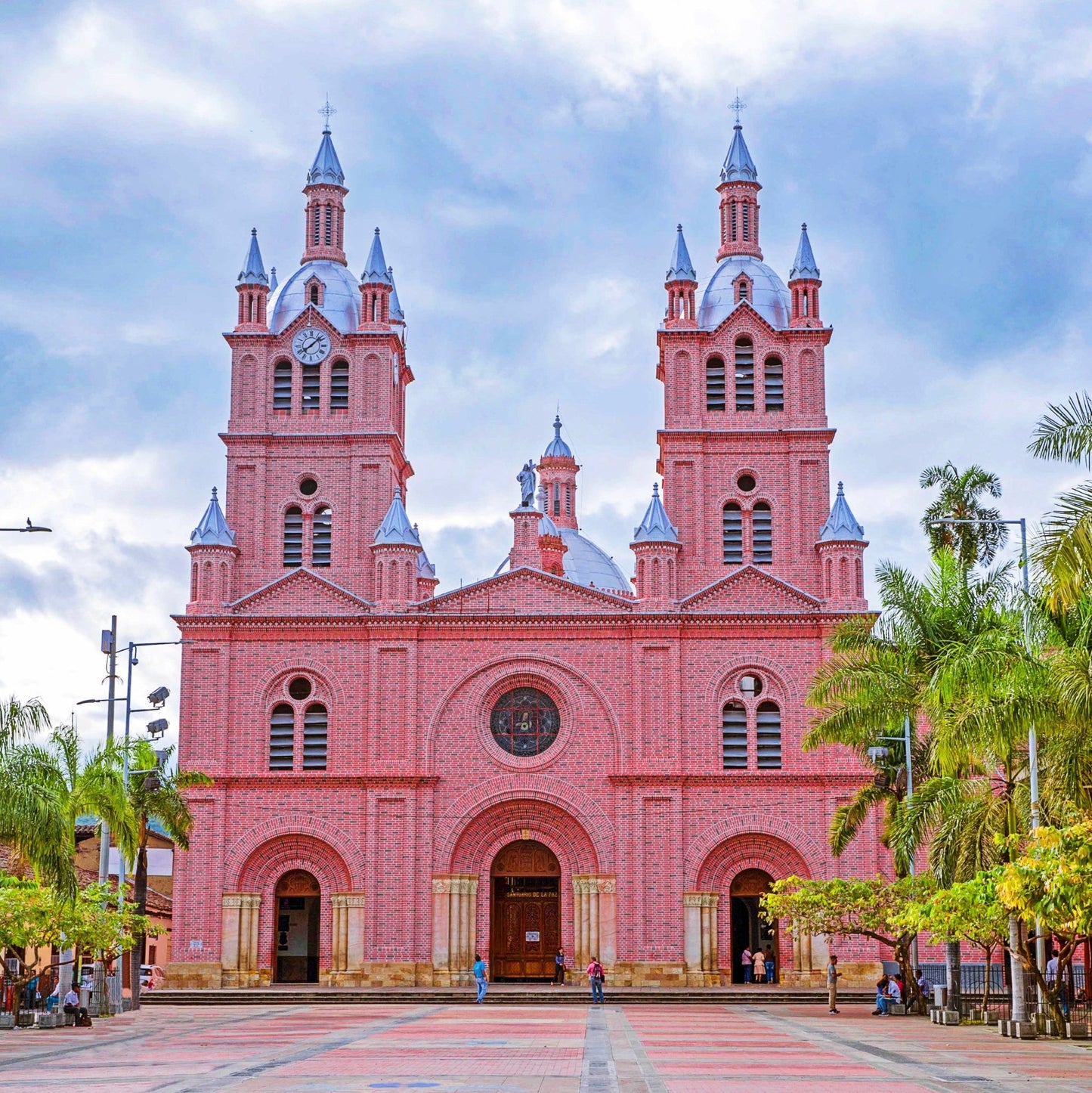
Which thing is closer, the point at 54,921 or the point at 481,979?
the point at 54,921

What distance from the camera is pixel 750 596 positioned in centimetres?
5288

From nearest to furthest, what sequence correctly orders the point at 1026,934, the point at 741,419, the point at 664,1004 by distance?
1. the point at 1026,934
2. the point at 664,1004
3. the point at 741,419

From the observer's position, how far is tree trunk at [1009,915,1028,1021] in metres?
33.2

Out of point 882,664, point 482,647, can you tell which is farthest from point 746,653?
point 882,664

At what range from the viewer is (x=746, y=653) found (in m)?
52.6

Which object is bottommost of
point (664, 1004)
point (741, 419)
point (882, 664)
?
point (664, 1004)

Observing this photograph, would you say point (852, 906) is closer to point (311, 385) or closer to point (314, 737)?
point (314, 737)

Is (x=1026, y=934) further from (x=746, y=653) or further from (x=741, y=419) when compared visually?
(x=741, y=419)

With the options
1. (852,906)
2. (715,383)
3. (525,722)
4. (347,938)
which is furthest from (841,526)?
(347,938)

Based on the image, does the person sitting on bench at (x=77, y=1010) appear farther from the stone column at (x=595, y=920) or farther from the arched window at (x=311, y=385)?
the arched window at (x=311, y=385)

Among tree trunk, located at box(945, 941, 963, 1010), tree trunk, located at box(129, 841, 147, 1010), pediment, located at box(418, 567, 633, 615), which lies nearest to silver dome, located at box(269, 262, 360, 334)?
pediment, located at box(418, 567, 633, 615)

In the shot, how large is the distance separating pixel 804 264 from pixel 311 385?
673 inches

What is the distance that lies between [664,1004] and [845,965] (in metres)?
6.51

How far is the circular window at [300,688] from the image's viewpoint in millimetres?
53188
